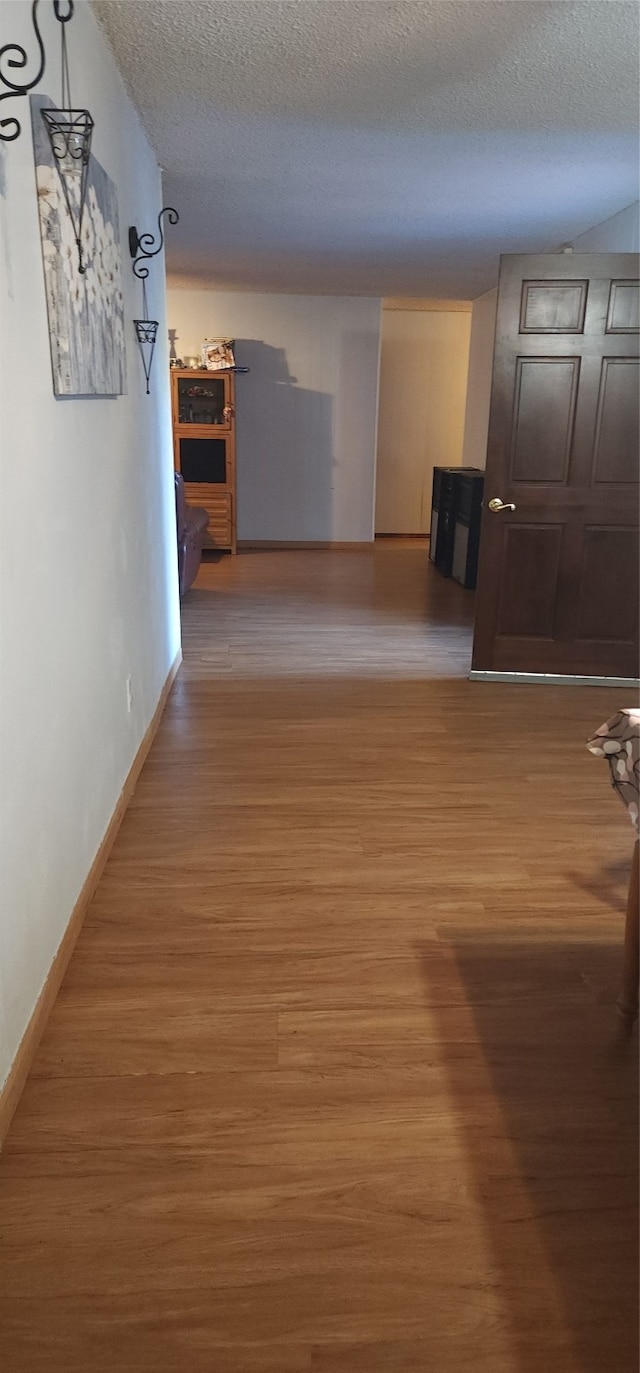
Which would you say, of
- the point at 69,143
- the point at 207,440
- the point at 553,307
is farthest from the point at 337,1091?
the point at 207,440

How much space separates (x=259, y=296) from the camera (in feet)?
26.1

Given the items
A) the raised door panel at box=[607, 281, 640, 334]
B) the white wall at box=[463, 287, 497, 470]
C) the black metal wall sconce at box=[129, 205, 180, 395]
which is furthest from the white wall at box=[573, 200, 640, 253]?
the black metal wall sconce at box=[129, 205, 180, 395]

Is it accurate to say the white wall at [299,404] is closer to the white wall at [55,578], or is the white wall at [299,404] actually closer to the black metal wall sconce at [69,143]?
the white wall at [55,578]

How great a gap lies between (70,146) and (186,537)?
385 centimetres

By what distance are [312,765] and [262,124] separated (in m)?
2.39

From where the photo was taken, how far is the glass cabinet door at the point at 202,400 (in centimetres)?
757

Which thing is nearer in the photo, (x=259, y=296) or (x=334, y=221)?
(x=334, y=221)

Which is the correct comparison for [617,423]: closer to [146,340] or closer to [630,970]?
[146,340]

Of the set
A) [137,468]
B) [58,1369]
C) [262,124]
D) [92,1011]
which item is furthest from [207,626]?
[58,1369]

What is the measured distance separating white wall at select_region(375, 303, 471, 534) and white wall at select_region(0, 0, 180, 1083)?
19.7 ft

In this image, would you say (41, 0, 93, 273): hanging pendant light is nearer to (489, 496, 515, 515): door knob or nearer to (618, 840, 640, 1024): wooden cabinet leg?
(618, 840, 640, 1024): wooden cabinet leg

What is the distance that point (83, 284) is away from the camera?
222cm

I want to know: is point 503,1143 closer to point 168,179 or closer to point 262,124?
point 262,124

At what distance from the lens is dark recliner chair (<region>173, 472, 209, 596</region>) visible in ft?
18.4
